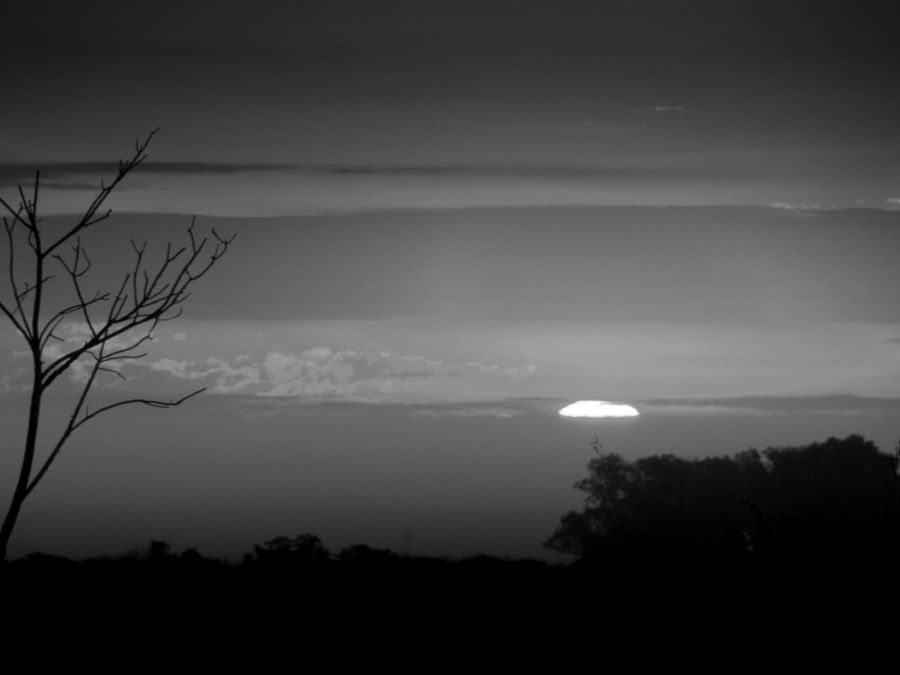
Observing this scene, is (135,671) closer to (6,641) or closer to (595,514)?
(6,641)

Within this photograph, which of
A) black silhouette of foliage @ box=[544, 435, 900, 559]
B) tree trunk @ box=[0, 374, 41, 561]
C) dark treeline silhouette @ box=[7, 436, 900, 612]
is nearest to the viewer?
tree trunk @ box=[0, 374, 41, 561]

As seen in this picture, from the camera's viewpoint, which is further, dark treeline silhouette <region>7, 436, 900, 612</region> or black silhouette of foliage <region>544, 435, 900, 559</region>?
black silhouette of foliage <region>544, 435, 900, 559</region>

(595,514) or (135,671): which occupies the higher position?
(595,514)

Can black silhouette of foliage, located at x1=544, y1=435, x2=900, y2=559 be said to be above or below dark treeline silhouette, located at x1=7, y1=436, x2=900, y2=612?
above

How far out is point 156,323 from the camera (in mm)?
11328

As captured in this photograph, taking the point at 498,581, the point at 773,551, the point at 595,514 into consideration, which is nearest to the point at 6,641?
the point at 498,581

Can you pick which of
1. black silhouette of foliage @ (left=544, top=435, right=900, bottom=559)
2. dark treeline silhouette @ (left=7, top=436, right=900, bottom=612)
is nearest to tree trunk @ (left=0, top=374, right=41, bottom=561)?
dark treeline silhouette @ (left=7, top=436, right=900, bottom=612)

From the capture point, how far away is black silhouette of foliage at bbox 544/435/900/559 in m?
40.3

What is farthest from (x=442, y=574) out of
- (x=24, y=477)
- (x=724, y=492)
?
(x=724, y=492)

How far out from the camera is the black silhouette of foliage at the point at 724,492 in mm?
40281

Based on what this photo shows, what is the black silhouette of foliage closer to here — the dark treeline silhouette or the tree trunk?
the dark treeline silhouette

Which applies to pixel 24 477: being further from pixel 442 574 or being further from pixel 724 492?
pixel 724 492

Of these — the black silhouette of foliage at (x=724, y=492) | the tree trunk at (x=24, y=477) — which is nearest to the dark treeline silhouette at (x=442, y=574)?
the tree trunk at (x=24, y=477)

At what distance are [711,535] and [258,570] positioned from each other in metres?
24.1
